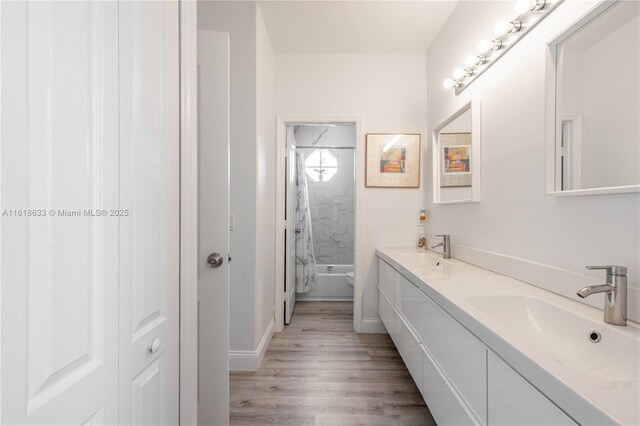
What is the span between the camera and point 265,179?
8.42 feet

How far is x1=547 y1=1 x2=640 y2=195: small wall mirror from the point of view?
0.94m

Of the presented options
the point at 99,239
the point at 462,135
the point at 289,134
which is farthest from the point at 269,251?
the point at 99,239

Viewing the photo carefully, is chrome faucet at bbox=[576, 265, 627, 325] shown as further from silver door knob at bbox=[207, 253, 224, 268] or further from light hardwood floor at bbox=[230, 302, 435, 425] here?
silver door knob at bbox=[207, 253, 224, 268]

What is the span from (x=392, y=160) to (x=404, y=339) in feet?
5.36

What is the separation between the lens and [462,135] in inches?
84.0

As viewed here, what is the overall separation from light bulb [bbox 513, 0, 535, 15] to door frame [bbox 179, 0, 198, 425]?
1.41 m

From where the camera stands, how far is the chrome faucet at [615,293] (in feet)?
2.92

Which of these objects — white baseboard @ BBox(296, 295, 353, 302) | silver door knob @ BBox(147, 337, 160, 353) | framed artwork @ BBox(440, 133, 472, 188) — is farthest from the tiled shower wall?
silver door knob @ BBox(147, 337, 160, 353)

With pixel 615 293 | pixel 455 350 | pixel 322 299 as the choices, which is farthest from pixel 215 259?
pixel 322 299

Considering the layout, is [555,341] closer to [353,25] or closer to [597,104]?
[597,104]

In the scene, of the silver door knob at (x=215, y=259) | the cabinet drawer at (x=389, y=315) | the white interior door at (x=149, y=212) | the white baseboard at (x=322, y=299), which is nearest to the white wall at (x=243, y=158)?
the silver door knob at (x=215, y=259)

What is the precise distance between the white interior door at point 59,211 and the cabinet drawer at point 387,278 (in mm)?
1805

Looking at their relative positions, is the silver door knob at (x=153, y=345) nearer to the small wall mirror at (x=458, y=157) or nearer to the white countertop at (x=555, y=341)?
the white countertop at (x=555, y=341)

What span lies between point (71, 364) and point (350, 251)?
169 inches
